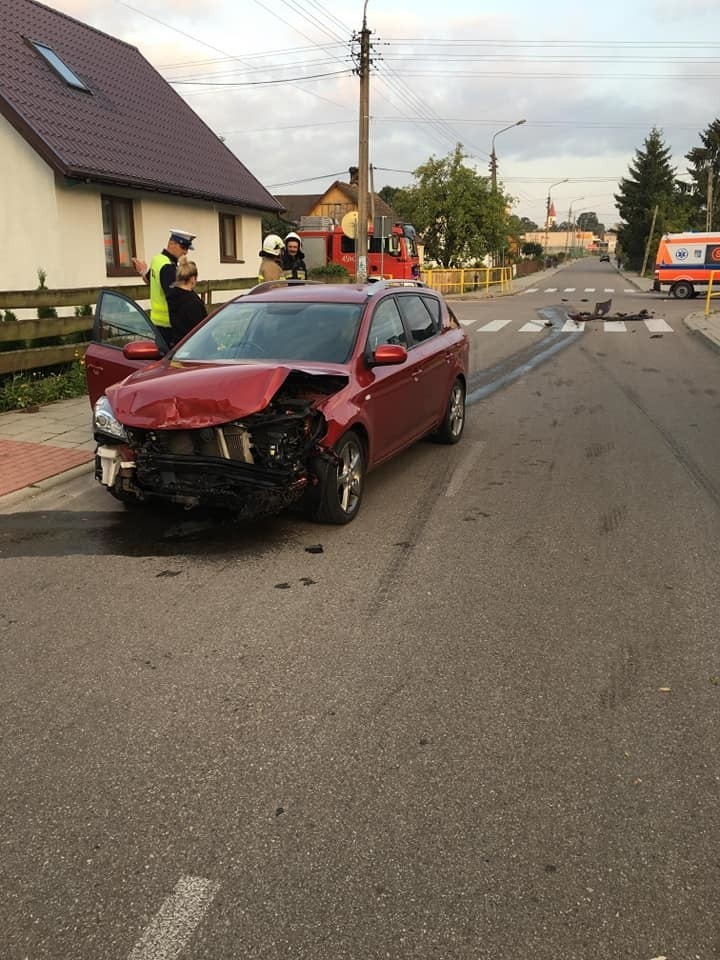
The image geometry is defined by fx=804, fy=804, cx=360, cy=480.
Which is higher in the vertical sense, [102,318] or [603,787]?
[102,318]

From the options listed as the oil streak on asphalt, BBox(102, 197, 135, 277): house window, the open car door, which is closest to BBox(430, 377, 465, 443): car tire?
the oil streak on asphalt

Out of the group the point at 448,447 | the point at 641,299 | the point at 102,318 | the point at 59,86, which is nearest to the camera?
the point at 102,318

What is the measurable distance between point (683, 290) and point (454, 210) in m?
13.3

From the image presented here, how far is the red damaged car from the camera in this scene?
16.6 ft

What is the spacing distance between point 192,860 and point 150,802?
348mm

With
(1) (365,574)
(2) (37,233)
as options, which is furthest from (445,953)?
(2) (37,233)

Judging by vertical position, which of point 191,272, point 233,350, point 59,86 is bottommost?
point 233,350

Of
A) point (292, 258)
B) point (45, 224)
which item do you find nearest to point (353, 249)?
point (45, 224)

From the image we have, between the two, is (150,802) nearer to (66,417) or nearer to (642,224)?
(66,417)

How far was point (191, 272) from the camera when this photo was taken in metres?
7.69

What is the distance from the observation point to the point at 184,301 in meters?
7.78

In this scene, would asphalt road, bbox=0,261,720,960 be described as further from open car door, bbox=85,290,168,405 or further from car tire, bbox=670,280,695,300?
car tire, bbox=670,280,695,300

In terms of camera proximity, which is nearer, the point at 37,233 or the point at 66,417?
the point at 66,417

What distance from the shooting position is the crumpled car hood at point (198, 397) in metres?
5.01
